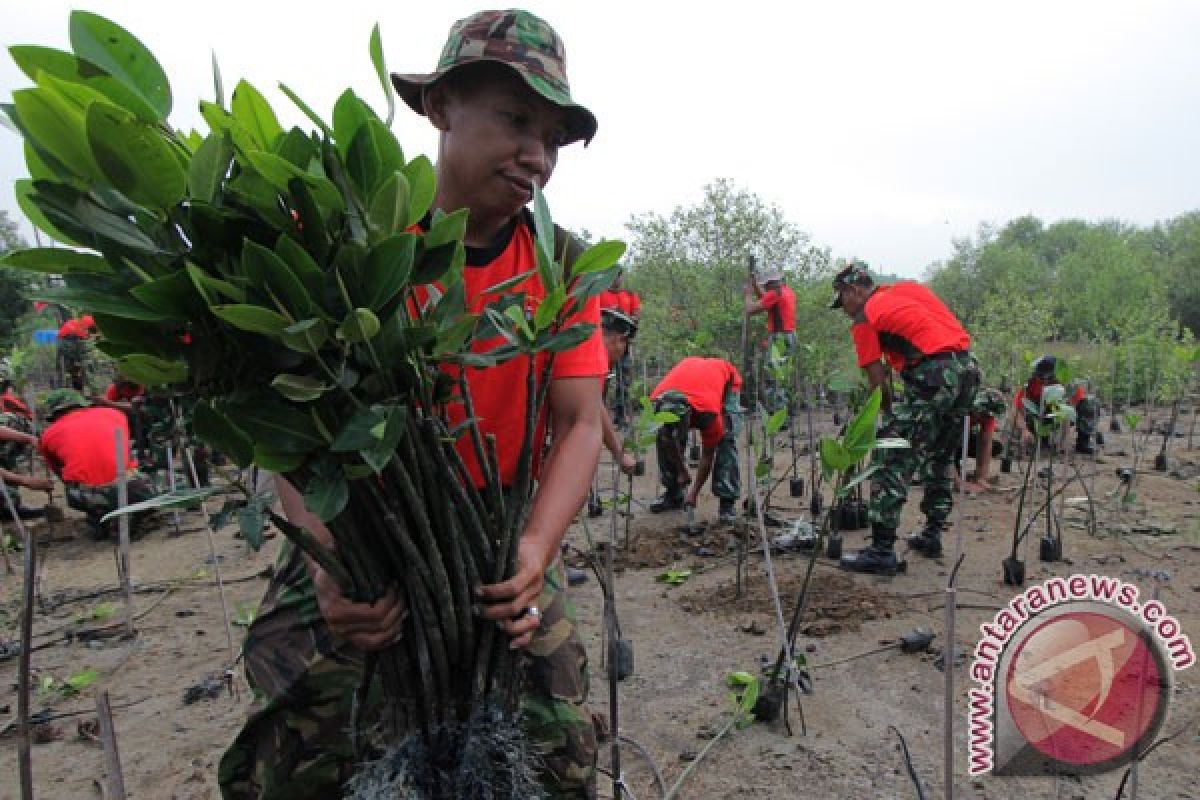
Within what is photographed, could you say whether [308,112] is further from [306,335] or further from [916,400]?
[916,400]

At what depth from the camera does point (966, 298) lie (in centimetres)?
2631

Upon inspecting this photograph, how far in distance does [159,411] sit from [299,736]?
244 inches

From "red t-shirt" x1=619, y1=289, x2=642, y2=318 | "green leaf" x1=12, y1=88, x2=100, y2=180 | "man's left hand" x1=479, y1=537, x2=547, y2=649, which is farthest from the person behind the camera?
"red t-shirt" x1=619, y1=289, x2=642, y2=318

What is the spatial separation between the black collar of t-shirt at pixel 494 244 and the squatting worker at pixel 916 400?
3.40m

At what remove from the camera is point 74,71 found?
768mm

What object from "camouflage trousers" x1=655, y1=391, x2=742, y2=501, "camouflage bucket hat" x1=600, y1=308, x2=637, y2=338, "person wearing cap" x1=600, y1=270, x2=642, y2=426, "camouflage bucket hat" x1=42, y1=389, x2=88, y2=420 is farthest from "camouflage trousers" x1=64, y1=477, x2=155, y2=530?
"person wearing cap" x1=600, y1=270, x2=642, y2=426

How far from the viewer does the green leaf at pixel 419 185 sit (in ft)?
2.86

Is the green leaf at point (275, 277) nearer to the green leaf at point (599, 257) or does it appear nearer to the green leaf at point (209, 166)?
the green leaf at point (209, 166)

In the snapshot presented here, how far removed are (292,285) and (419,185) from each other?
20 cm

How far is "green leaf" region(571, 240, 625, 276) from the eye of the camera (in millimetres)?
1016

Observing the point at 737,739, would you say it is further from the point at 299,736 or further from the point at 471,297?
the point at 471,297

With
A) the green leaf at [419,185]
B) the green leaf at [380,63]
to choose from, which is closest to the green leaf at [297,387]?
the green leaf at [419,185]

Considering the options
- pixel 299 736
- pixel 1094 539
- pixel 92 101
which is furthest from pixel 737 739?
pixel 1094 539

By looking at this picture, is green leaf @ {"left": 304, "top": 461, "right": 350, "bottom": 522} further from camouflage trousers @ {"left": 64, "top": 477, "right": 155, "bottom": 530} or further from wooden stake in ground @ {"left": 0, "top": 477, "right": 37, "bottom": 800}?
camouflage trousers @ {"left": 64, "top": 477, "right": 155, "bottom": 530}
